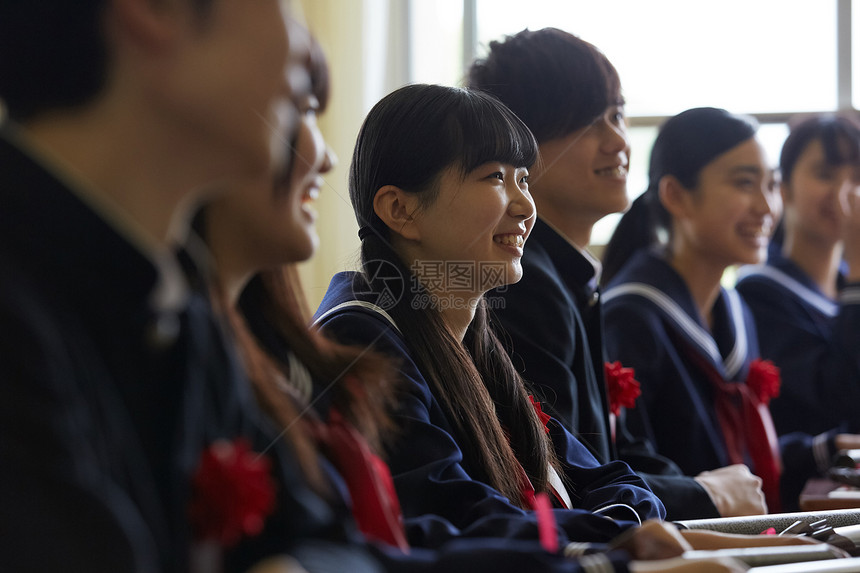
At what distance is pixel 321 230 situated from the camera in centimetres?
84

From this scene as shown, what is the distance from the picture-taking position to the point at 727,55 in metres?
2.29

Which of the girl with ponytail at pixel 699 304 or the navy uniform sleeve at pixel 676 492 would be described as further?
the girl with ponytail at pixel 699 304

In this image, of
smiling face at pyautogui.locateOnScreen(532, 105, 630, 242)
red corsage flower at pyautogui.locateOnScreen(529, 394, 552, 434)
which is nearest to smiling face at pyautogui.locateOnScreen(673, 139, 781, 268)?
smiling face at pyautogui.locateOnScreen(532, 105, 630, 242)

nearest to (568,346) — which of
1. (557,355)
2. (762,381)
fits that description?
(557,355)

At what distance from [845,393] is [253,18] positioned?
1.53 metres

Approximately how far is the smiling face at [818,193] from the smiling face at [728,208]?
38cm

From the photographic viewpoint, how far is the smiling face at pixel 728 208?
1552mm

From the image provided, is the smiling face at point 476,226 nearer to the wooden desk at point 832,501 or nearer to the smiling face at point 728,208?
the wooden desk at point 832,501

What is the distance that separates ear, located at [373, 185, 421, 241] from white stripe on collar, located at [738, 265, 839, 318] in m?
1.21

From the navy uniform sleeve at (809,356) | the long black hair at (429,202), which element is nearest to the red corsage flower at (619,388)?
the long black hair at (429,202)

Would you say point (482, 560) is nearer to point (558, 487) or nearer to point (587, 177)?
point (558, 487)

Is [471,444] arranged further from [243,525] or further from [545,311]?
[243,525]

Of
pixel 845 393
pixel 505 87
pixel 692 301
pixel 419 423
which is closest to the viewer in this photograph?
pixel 419 423

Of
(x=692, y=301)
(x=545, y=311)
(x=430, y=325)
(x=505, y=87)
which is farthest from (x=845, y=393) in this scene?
(x=430, y=325)
